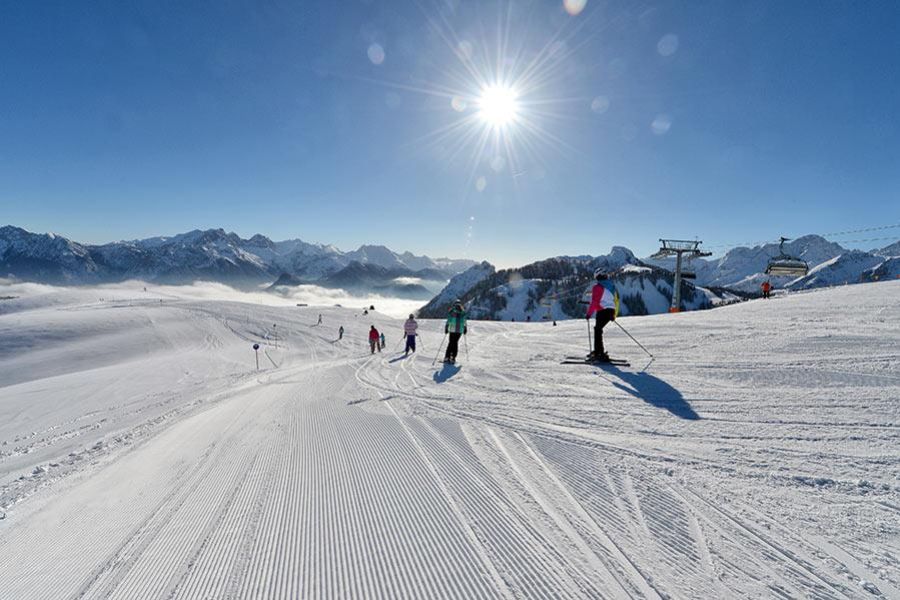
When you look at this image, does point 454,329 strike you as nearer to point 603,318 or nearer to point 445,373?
point 445,373

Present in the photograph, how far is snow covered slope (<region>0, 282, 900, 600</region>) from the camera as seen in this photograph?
233 centimetres

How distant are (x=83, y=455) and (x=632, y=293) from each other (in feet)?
524

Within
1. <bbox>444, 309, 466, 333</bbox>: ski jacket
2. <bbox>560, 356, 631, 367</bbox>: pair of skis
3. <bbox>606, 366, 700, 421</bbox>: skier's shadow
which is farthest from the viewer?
<bbox>444, 309, 466, 333</bbox>: ski jacket

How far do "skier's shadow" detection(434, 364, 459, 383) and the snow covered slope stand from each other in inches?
47.3

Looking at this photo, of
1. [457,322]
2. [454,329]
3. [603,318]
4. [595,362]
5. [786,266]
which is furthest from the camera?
[786,266]

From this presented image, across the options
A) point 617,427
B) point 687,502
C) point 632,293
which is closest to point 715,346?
point 617,427

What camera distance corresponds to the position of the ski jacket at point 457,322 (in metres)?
12.0

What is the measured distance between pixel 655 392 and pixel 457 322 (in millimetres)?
6998

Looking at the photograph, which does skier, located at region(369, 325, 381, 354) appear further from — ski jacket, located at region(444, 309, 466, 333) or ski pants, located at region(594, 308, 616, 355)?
ski pants, located at region(594, 308, 616, 355)

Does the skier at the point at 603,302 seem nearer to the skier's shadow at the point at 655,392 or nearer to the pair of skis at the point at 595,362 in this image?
the pair of skis at the point at 595,362

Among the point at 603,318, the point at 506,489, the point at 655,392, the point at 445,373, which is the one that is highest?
the point at 603,318

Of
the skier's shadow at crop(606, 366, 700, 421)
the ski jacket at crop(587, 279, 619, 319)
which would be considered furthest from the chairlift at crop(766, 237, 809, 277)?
the skier's shadow at crop(606, 366, 700, 421)

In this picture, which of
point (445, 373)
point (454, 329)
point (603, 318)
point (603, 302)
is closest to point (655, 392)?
point (603, 318)

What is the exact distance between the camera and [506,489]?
3.33 meters
